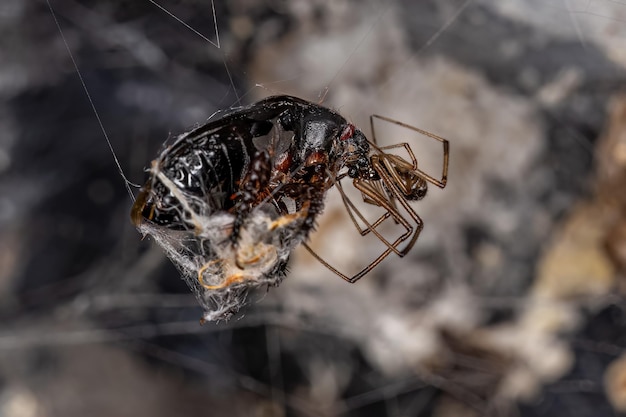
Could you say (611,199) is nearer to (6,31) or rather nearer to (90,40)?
(90,40)

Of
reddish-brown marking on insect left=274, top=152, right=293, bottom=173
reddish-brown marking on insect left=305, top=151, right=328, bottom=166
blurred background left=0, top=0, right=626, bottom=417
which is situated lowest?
blurred background left=0, top=0, right=626, bottom=417

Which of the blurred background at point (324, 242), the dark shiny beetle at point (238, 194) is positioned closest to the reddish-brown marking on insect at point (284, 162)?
the dark shiny beetle at point (238, 194)

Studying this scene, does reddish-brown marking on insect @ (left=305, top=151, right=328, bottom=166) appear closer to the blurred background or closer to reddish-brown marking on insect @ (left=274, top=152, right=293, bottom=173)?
reddish-brown marking on insect @ (left=274, top=152, right=293, bottom=173)

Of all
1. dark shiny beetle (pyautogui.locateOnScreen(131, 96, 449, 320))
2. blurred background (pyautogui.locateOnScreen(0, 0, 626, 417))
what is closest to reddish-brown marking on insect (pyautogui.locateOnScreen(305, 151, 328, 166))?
dark shiny beetle (pyautogui.locateOnScreen(131, 96, 449, 320))

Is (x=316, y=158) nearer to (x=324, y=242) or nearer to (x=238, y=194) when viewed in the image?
(x=238, y=194)

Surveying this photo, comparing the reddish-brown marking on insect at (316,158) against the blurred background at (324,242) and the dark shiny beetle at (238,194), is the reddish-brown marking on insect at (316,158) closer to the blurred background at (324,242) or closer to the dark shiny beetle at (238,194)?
the dark shiny beetle at (238,194)

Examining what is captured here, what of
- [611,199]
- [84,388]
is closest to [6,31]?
[84,388]

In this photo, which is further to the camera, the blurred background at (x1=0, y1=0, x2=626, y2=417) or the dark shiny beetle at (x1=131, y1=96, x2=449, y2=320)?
the blurred background at (x1=0, y1=0, x2=626, y2=417)
